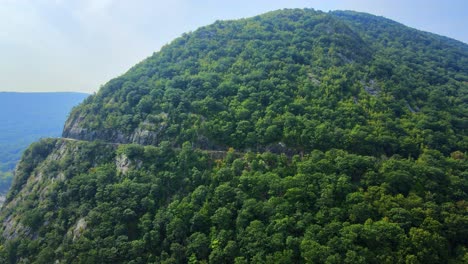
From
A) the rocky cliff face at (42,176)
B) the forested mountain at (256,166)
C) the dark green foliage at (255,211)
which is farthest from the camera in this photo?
the rocky cliff face at (42,176)

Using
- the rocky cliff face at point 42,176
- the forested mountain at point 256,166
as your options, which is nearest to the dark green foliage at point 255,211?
the forested mountain at point 256,166

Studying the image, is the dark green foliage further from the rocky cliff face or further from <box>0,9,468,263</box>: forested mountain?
the rocky cliff face

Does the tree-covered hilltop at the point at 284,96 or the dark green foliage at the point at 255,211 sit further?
the tree-covered hilltop at the point at 284,96

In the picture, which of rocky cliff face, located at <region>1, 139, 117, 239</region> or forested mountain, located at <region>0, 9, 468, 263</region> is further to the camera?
rocky cliff face, located at <region>1, 139, 117, 239</region>

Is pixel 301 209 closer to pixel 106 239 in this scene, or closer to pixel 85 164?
pixel 106 239

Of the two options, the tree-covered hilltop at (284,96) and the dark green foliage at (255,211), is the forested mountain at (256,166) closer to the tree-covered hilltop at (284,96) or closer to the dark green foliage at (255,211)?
the dark green foliage at (255,211)

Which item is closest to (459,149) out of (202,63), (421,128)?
(421,128)

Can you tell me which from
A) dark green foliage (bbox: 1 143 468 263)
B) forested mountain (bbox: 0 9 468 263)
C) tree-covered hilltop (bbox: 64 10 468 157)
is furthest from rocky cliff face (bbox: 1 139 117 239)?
tree-covered hilltop (bbox: 64 10 468 157)

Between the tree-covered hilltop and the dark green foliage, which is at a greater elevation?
the tree-covered hilltop
